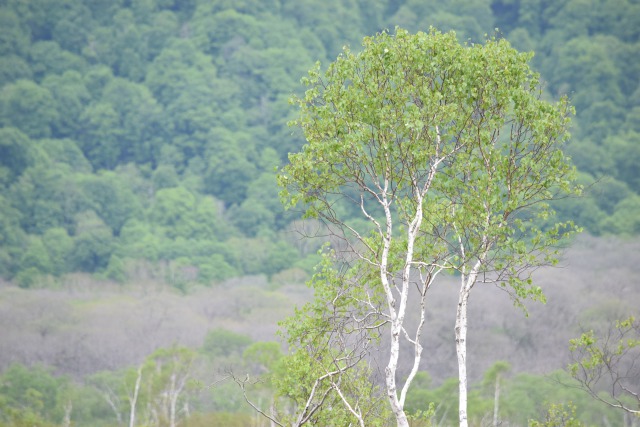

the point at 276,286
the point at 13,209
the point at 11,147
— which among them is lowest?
the point at 276,286

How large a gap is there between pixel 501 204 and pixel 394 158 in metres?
1.89

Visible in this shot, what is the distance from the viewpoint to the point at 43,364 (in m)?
103

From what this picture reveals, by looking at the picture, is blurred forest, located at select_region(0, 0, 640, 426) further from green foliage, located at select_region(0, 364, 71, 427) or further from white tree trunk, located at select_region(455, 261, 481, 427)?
white tree trunk, located at select_region(455, 261, 481, 427)

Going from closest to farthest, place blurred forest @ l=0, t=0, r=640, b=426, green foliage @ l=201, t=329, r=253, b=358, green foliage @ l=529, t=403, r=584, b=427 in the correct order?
green foliage @ l=529, t=403, r=584, b=427
blurred forest @ l=0, t=0, r=640, b=426
green foliage @ l=201, t=329, r=253, b=358

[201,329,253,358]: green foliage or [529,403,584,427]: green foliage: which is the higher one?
[201,329,253,358]: green foliage

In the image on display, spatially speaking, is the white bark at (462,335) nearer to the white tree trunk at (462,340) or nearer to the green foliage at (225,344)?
the white tree trunk at (462,340)

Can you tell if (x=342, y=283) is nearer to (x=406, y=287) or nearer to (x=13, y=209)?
(x=406, y=287)

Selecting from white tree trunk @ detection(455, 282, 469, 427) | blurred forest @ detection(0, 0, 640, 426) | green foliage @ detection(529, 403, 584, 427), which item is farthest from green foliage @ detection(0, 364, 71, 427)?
white tree trunk @ detection(455, 282, 469, 427)

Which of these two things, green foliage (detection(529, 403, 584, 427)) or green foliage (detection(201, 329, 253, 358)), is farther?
green foliage (detection(201, 329, 253, 358))

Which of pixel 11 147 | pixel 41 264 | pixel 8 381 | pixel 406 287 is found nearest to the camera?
pixel 406 287

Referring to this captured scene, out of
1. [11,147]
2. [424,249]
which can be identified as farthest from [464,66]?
[11,147]

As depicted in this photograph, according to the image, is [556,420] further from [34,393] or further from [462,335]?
[34,393]

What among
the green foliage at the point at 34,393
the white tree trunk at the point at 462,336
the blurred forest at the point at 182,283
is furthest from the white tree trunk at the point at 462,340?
the green foliage at the point at 34,393

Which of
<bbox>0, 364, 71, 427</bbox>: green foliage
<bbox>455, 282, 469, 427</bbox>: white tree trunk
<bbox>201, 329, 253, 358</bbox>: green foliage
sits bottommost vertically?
<bbox>455, 282, 469, 427</bbox>: white tree trunk
